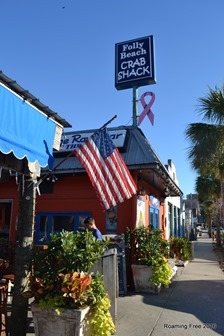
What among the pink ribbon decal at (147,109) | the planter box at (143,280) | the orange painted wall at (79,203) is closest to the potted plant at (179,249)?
the pink ribbon decal at (147,109)

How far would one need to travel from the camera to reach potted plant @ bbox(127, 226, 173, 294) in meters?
8.23

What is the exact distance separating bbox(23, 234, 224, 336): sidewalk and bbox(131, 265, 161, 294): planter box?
0.19 m

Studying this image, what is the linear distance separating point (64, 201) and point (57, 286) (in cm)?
660

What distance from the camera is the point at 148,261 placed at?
27.6 feet

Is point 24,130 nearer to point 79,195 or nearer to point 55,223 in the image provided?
point 79,195

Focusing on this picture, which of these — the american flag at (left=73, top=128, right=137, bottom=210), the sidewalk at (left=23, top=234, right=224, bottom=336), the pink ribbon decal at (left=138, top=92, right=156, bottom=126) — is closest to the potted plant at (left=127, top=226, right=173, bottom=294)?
the sidewalk at (left=23, top=234, right=224, bottom=336)

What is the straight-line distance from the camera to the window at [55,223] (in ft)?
34.4

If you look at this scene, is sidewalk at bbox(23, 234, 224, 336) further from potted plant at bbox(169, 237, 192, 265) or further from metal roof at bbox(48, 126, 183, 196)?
potted plant at bbox(169, 237, 192, 265)

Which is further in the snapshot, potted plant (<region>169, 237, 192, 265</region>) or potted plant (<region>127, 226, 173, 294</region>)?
potted plant (<region>169, 237, 192, 265</region>)

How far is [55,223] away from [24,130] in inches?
268

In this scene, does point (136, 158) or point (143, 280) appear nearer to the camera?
point (143, 280)

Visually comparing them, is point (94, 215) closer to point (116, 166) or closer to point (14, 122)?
point (116, 166)

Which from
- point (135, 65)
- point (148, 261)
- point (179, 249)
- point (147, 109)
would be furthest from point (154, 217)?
point (135, 65)

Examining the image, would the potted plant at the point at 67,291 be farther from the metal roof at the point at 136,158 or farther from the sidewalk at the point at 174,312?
the metal roof at the point at 136,158
